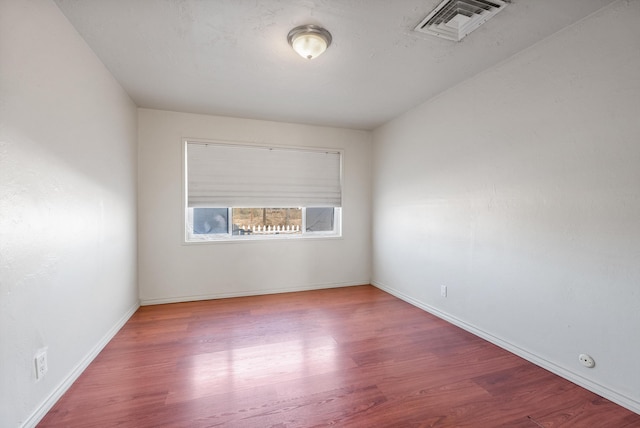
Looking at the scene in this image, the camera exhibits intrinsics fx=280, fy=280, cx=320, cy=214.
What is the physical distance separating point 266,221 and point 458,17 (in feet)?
10.1

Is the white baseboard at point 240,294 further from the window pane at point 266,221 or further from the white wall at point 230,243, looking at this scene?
the window pane at point 266,221

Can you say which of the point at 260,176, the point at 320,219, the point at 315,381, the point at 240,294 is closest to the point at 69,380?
the point at 315,381

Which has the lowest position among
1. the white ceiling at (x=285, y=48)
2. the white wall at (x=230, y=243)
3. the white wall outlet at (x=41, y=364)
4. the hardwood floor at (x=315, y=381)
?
the hardwood floor at (x=315, y=381)

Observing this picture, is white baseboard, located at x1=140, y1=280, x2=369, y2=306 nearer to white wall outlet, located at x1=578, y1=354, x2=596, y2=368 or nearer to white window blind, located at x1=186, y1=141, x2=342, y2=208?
white window blind, located at x1=186, y1=141, x2=342, y2=208

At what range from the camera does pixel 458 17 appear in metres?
1.85

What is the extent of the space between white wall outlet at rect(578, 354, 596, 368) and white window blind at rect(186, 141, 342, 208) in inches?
118

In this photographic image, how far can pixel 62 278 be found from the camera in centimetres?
179

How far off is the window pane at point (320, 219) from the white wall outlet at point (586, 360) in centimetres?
303

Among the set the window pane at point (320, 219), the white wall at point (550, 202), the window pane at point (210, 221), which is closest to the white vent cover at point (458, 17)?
the white wall at point (550, 202)

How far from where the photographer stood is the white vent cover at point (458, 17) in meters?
1.71

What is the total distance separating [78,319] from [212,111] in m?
2.54

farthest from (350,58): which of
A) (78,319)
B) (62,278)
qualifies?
(78,319)

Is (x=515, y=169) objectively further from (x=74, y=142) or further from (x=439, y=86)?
(x=74, y=142)

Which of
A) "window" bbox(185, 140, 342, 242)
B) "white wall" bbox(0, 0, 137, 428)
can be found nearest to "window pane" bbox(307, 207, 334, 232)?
"window" bbox(185, 140, 342, 242)
